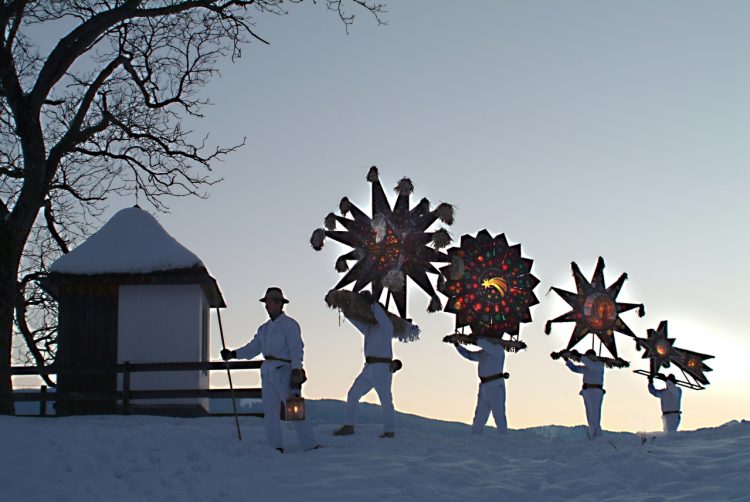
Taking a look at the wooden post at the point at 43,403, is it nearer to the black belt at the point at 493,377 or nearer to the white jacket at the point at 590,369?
the black belt at the point at 493,377

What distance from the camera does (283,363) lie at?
12.1 meters

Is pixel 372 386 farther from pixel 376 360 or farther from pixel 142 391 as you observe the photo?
pixel 142 391

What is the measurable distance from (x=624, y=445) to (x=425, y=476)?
141 inches

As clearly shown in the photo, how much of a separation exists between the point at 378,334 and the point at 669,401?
968 cm

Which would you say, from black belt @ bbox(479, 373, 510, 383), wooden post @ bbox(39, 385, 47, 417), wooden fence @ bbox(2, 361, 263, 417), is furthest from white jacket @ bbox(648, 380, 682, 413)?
wooden post @ bbox(39, 385, 47, 417)

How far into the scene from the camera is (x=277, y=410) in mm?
11945

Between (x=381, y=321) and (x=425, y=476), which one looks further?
(x=381, y=321)

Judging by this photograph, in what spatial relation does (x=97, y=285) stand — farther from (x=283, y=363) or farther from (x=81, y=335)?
(x=283, y=363)

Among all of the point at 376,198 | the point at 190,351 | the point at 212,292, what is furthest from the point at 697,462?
the point at 212,292

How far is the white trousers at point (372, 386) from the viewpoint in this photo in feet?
45.8

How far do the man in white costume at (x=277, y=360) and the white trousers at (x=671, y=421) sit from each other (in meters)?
11.4

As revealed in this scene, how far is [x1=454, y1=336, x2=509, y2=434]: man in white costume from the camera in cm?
1558

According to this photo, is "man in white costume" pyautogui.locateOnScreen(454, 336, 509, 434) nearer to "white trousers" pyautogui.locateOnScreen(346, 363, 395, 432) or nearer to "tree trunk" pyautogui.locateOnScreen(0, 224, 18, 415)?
"white trousers" pyautogui.locateOnScreen(346, 363, 395, 432)

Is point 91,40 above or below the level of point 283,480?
above
